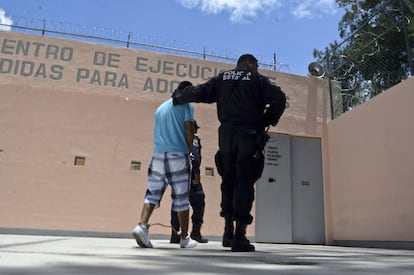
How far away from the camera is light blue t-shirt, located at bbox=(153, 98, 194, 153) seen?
3.35 m

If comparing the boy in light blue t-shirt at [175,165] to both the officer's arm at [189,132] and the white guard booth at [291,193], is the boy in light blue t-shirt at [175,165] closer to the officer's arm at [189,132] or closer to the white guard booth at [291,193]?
the officer's arm at [189,132]

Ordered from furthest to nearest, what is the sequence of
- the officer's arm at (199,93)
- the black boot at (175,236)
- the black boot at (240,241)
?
1. the black boot at (175,236)
2. the officer's arm at (199,93)
3. the black boot at (240,241)

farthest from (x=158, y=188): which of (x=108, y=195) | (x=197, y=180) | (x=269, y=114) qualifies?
(x=108, y=195)

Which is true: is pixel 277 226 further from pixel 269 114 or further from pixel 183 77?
pixel 269 114

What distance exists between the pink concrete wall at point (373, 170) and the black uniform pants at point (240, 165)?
3.15 m

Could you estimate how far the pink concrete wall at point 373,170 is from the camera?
544 centimetres

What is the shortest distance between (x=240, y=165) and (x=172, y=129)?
0.69 metres

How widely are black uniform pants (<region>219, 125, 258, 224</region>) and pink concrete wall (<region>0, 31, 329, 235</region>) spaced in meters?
3.58

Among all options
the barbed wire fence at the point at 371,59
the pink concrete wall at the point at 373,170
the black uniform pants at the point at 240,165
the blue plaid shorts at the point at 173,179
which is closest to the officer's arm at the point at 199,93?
the black uniform pants at the point at 240,165

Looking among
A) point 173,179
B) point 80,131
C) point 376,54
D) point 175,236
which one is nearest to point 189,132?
point 173,179

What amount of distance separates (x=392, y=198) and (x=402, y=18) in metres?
2.78

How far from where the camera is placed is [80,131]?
6.57 metres

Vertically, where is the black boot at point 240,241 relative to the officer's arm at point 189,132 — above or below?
below

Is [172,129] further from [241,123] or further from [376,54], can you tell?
[376,54]
